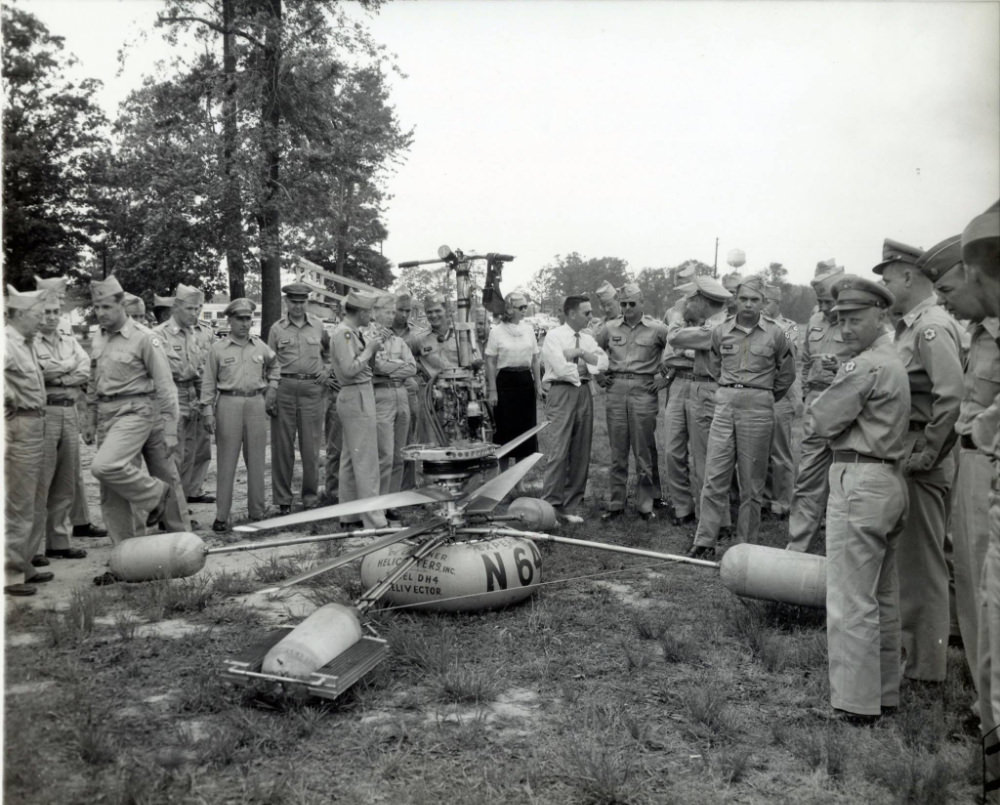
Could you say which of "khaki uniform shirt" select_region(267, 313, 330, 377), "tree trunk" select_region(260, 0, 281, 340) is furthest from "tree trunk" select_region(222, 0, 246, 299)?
"khaki uniform shirt" select_region(267, 313, 330, 377)

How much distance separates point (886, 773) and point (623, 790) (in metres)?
A: 1.11

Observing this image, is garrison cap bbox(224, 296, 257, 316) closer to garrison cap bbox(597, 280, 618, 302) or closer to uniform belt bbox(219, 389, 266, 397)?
uniform belt bbox(219, 389, 266, 397)

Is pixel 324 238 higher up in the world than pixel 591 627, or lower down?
higher up

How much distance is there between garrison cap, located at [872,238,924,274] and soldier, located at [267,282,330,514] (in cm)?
577

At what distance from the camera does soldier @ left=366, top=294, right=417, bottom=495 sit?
805 centimetres

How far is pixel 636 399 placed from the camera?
834 centimetres

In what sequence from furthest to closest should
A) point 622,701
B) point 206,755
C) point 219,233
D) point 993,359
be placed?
point 219,233
point 622,701
point 993,359
point 206,755

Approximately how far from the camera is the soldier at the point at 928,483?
443 centimetres

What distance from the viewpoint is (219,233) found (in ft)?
55.2

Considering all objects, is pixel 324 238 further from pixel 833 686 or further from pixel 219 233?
pixel 833 686

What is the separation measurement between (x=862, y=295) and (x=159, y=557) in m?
4.07

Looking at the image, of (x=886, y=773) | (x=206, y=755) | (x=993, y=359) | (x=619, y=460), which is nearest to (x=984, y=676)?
(x=886, y=773)

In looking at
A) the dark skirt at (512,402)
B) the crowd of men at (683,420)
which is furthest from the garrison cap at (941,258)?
the dark skirt at (512,402)

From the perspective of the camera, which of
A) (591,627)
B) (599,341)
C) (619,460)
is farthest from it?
(599,341)
